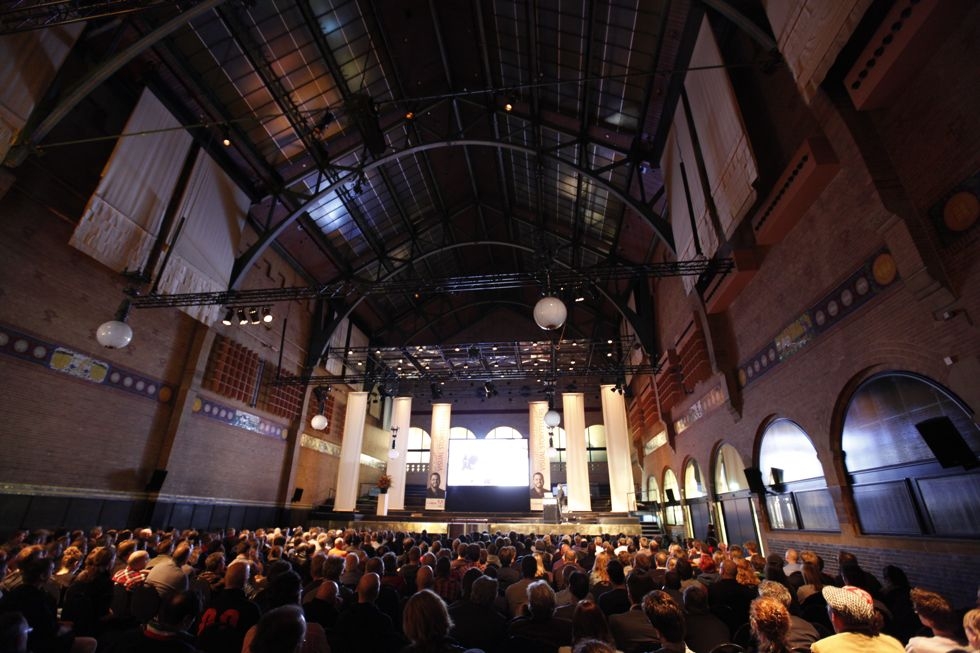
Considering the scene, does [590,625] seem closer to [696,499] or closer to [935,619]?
[935,619]

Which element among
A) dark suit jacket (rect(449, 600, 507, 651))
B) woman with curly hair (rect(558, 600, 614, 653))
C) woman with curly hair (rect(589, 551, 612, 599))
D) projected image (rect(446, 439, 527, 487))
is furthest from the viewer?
projected image (rect(446, 439, 527, 487))

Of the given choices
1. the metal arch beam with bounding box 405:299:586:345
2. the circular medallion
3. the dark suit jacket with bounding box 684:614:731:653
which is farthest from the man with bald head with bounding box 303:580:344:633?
the metal arch beam with bounding box 405:299:586:345

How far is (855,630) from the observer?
2352 mm

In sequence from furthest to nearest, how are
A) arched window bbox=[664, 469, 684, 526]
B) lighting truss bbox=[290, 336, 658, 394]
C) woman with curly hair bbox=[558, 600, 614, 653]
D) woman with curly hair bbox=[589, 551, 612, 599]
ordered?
lighting truss bbox=[290, 336, 658, 394], arched window bbox=[664, 469, 684, 526], woman with curly hair bbox=[589, 551, 612, 599], woman with curly hair bbox=[558, 600, 614, 653]

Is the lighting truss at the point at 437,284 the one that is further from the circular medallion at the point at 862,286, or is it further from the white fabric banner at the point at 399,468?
the white fabric banner at the point at 399,468

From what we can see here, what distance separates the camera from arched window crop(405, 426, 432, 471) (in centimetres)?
2623

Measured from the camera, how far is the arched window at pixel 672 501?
14734mm

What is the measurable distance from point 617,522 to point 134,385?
46.7 feet

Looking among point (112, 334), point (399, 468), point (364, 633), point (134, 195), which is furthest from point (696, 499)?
point (134, 195)

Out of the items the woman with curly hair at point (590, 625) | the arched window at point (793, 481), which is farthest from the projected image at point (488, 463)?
the woman with curly hair at point (590, 625)

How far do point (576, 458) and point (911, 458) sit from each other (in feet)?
39.6

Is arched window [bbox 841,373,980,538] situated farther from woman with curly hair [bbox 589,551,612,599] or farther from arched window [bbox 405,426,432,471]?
arched window [bbox 405,426,432,471]

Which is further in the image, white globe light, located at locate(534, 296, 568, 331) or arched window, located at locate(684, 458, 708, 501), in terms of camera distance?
arched window, located at locate(684, 458, 708, 501)

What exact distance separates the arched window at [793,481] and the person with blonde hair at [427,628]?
7.20m
